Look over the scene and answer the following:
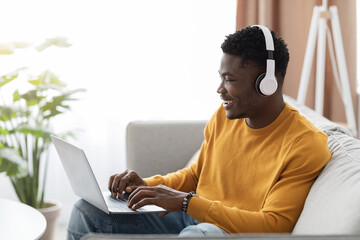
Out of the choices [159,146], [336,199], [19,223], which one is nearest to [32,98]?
[159,146]

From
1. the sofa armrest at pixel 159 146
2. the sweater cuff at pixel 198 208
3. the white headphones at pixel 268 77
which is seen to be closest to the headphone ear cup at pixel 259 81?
the white headphones at pixel 268 77

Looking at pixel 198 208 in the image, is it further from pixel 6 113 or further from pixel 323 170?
pixel 6 113

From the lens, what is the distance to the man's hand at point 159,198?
1204 mm

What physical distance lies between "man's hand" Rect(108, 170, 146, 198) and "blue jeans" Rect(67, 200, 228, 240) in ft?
0.24

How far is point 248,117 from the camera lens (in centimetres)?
138

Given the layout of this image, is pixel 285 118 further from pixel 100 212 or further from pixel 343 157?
pixel 100 212

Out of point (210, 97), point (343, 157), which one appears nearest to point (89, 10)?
point (210, 97)

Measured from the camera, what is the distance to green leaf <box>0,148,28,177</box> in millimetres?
2121

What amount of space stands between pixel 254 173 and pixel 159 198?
28cm

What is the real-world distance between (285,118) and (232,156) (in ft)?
0.65

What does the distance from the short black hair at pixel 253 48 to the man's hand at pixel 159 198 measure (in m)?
0.42

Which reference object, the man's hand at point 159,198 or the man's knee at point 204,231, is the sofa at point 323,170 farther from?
the man's hand at point 159,198

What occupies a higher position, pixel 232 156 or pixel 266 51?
pixel 266 51

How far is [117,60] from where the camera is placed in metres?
2.79
